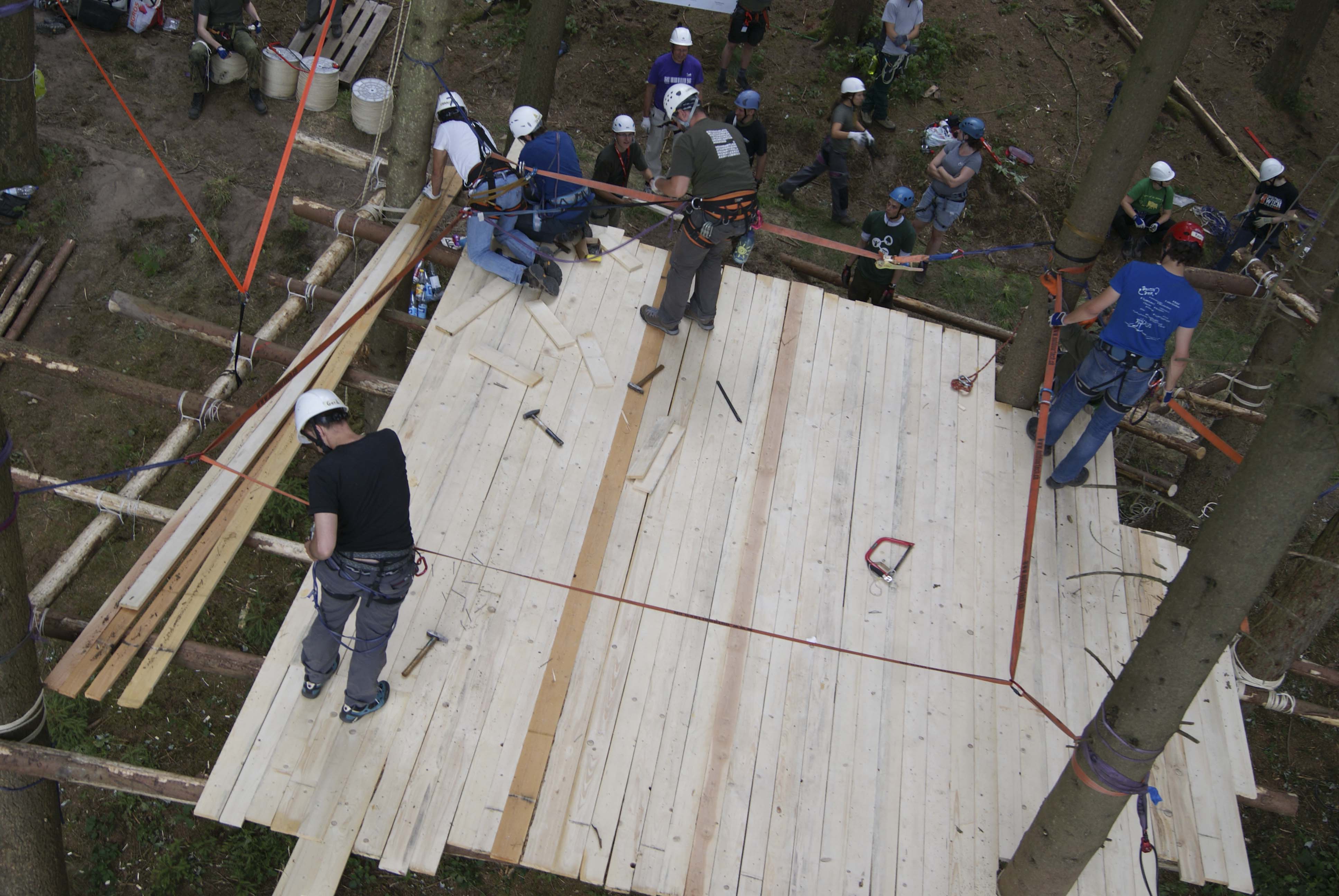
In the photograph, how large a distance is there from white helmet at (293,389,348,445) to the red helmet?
486 centimetres

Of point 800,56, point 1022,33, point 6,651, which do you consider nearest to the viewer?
point 6,651

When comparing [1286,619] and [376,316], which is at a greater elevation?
[376,316]

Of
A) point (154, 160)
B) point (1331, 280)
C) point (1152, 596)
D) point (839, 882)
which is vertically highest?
point (1331, 280)

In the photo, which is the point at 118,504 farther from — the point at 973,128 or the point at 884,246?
the point at 973,128

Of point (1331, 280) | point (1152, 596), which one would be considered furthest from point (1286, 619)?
point (1331, 280)

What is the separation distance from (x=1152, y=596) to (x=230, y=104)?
11.2m

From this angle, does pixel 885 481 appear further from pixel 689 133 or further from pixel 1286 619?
pixel 1286 619

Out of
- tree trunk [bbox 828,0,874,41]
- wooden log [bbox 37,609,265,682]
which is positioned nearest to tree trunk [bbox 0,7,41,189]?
wooden log [bbox 37,609,265,682]

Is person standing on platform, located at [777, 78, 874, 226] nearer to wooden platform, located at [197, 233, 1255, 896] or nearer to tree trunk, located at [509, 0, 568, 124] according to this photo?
tree trunk, located at [509, 0, 568, 124]

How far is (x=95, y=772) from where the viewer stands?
454cm

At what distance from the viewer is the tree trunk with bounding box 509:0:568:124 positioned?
8.91 metres

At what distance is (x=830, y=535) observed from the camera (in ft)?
18.8

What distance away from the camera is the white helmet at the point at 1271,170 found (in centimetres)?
1108

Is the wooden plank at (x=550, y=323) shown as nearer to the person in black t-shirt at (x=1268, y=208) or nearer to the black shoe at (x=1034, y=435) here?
the black shoe at (x=1034, y=435)
